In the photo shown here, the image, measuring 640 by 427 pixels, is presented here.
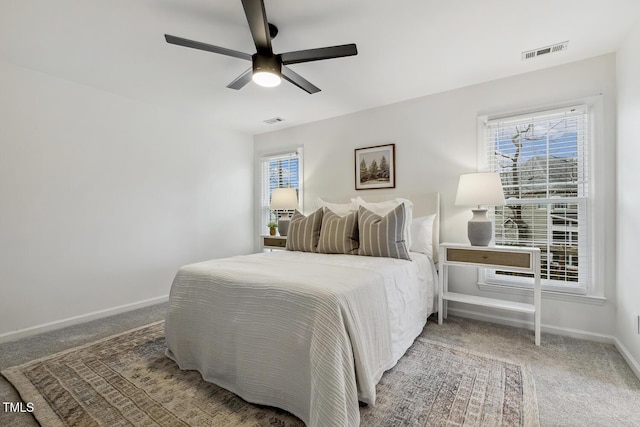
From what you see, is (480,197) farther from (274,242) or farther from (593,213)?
(274,242)

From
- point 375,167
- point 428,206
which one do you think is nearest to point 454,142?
point 428,206

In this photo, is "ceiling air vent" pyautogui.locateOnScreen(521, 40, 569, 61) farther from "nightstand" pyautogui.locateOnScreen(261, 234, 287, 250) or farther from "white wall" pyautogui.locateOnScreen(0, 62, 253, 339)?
A: "white wall" pyautogui.locateOnScreen(0, 62, 253, 339)

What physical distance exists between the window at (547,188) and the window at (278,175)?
8.26 ft

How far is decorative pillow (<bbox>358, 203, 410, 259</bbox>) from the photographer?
2.57 m

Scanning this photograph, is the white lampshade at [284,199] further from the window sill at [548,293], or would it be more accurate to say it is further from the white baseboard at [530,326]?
the window sill at [548,293]

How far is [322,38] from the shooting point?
7.37ft

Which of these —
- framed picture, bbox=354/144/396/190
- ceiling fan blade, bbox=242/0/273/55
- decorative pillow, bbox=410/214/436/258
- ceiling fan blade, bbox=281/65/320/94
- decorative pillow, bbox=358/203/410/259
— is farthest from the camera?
framed picture, bbox=354/144/396/190

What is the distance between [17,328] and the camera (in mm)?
2615

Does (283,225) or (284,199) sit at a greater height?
(284,199)

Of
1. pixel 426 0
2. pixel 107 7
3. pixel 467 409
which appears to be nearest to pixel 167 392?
pixel 467 409

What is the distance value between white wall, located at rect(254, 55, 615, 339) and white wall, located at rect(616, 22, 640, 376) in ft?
0.41

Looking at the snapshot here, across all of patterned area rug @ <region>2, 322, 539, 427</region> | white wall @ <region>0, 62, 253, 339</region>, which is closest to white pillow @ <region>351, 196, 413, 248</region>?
patterned area rug @ <region>2, 322, 539, 427</region>

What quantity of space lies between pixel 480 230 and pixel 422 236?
0.53 meters

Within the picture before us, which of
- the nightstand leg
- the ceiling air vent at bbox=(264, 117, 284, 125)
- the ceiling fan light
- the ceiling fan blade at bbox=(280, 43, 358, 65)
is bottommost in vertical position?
the nightstand leg
